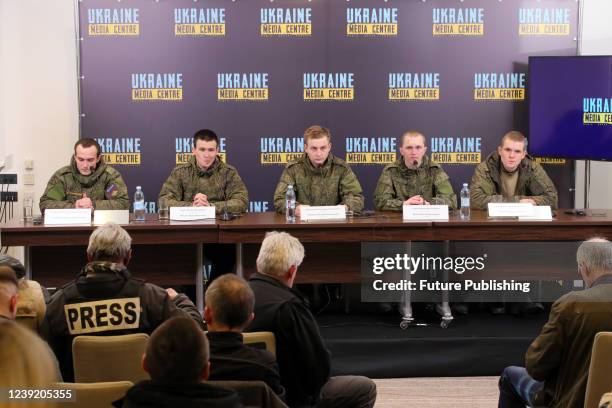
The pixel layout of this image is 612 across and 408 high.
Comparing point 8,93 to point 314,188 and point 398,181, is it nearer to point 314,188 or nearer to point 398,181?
point 314,188

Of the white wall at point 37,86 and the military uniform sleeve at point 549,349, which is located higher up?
the white wall at point 37,86

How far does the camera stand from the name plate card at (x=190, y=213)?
5152 mm

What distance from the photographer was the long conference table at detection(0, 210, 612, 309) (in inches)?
194

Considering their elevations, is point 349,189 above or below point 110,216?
above

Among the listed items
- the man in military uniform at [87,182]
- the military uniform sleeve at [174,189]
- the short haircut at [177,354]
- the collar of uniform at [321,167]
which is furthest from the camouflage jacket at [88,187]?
the short haircut at [177,354]

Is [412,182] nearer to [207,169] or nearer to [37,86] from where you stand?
[207,169]

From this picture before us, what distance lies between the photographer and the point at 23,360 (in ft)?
3.96

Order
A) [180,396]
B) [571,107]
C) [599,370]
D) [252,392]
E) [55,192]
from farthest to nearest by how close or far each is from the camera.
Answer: [571,107] → [55,192] → [599,370] → [252,392] → [180,396]

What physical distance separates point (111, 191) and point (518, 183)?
2.75 metres

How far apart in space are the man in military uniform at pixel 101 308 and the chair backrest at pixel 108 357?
0.28m

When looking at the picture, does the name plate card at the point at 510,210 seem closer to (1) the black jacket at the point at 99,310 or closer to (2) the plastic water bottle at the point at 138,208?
(2) the plastic water bottle at the point at 138,208

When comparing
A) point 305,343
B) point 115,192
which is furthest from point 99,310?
point 115,192

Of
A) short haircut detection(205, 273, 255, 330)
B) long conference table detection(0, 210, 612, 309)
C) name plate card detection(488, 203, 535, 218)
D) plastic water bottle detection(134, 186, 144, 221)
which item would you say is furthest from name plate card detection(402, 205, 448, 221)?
short haircut detection(205, 273, 255, 330)

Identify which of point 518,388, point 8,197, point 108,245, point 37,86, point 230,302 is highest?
point 37,86
